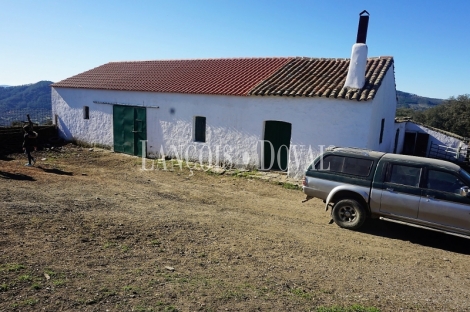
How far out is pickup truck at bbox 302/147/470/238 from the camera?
239 inches

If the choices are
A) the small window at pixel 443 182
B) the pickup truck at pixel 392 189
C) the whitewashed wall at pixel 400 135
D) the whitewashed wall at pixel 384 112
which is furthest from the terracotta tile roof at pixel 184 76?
the whitewashed wall at pixel 400 135

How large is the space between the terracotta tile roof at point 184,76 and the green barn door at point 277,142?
190cm

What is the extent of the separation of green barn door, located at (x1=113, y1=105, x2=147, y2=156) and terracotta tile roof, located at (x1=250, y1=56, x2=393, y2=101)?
6445 mm

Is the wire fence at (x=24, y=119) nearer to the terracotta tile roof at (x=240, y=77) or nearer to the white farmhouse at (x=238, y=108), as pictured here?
the white farmhouse at (x=238, y=108)

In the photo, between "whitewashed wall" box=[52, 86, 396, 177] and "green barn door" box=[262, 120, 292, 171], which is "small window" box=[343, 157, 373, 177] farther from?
"green barn door" box=[262, 120, 292, 171]

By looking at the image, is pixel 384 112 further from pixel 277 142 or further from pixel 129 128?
pixel 129 128

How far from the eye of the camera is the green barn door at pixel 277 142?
41.7ft

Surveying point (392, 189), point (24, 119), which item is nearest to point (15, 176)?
point (392, 189)

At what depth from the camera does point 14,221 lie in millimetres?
5715

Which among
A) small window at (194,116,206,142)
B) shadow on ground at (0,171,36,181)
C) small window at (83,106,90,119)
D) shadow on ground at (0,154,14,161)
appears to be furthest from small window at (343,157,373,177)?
small window at (83,106,90,119)

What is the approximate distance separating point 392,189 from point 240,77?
9768 millimetres

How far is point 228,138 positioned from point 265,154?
70.1 inches

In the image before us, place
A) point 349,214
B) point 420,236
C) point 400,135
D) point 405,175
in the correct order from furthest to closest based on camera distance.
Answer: point 400,135
point 349,214
point 420,236
point 405,175

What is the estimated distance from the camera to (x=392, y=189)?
660 centimetres
